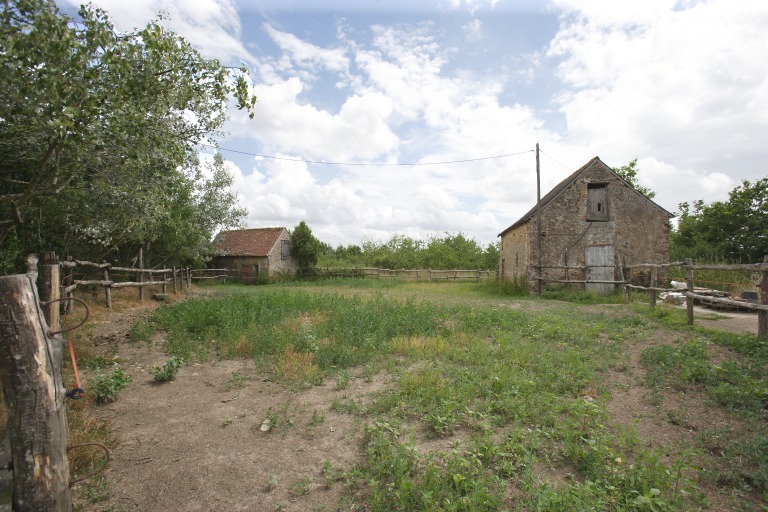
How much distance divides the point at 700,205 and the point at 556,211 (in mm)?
26600

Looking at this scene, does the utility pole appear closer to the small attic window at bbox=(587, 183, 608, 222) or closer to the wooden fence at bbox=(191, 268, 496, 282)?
the small attic window at bbox=(587, 183, 608, 222)

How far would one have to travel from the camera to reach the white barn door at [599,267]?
674 inches

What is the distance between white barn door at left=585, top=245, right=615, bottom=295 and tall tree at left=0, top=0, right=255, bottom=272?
52.7ft

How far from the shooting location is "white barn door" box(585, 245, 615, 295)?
17.1 metres

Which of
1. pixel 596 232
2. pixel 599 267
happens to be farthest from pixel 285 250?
pixel 599 267

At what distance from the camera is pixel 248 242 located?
1240 inches

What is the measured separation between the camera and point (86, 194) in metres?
6.99

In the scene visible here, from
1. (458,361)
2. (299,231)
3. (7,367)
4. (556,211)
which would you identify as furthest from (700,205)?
(7,367)

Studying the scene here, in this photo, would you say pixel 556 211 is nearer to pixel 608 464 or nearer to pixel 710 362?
pixel 710 362

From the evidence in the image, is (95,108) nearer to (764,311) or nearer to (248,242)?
(764,311)

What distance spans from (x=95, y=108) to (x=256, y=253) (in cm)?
2676

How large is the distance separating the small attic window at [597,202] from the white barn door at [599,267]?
1369 millimetres

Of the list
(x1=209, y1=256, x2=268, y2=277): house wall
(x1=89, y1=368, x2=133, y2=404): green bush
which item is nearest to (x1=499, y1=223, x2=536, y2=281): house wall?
(x1=89, y1=368, x2=133, y2=404): green bush

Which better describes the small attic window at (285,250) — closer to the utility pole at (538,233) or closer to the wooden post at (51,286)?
the utility pole at (538,233)
